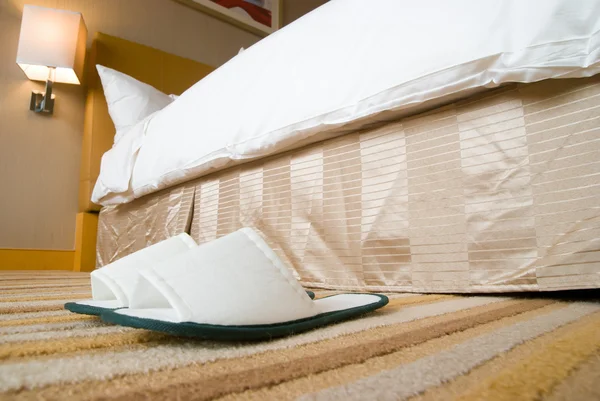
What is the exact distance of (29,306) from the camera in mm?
634

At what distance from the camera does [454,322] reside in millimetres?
424

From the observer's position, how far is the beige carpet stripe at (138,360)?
0.26 metres

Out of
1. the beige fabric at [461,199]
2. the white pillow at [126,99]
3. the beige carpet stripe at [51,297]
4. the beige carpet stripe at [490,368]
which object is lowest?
the beige carpet stripe at [51,297]

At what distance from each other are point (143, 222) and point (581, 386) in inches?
60.6

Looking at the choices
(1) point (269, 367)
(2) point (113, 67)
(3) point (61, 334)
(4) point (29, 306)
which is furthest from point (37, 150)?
(1) point (269, 367)

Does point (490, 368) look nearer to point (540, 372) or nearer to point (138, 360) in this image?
point (540, 372)

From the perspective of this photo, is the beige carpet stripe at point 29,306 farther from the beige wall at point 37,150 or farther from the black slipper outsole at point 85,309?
the beige wall at point 37,150

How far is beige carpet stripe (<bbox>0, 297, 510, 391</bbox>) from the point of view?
0.26 metres

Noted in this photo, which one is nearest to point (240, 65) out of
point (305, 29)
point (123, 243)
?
point (305, 29)

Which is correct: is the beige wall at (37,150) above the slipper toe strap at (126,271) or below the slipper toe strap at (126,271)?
above

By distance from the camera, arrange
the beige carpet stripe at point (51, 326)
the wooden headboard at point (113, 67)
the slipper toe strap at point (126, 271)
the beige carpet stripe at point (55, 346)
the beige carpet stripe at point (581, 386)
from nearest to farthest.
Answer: the beige carpet stripe at point (581, 386), the beige carpet stripe at point (55, 346), the beige carpet stripe at point (51, 326), the slipper toe strap at point (126, 271), the wooden headboard at point (113, 67)

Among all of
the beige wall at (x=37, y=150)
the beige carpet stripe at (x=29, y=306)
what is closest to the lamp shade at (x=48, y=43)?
the beige wall at (x=37, y=150)

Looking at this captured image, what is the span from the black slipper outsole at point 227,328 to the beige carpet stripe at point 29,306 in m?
0.27

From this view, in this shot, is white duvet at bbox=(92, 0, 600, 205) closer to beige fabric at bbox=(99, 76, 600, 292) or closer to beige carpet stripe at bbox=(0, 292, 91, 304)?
beige fabric at bbox=(99, 76, 600, 292)
